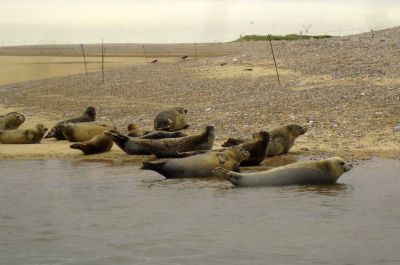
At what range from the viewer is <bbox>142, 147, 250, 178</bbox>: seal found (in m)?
11.3

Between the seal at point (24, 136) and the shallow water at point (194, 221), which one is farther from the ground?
the seal at point (24, 136)

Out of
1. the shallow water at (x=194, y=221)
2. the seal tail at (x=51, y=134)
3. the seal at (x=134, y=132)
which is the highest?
the seal at (x=134, y=132)

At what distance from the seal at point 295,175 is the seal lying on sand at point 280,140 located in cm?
234

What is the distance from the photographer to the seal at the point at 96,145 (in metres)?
14.1

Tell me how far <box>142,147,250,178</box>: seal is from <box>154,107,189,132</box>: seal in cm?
433

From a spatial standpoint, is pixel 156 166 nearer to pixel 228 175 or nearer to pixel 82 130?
pixel 228 175

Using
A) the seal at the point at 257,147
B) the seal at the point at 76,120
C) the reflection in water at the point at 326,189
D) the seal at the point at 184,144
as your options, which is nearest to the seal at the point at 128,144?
the seal at the point at 184,144

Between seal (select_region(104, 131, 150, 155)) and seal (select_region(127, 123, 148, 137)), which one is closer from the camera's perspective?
seal (select_region(104, 131, 150, 155))

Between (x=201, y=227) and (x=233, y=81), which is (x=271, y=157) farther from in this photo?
(x=233, y=81)

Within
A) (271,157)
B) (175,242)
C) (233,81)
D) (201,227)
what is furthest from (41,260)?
(233,81)

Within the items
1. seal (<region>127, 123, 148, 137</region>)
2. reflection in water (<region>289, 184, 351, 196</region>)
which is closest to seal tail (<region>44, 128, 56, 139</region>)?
seal (<region>127, 123, 148, 137</region>)

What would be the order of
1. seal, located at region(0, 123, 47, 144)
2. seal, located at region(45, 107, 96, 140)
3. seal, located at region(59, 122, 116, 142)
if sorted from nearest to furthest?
seal, located at region(59, 122, 116, 142) → seal, located at region(0, 123, 47, 144) → seal, located at region(45, 107, 96, 140)

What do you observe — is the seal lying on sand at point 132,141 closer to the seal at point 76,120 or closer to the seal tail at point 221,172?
the seal at point 76,120

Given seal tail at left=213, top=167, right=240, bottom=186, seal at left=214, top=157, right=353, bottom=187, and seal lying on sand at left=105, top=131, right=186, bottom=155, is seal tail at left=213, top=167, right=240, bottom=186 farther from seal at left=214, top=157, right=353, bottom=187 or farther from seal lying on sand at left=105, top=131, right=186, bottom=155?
seal lying on sand at left=105, top=131, right=186, bottom=155
